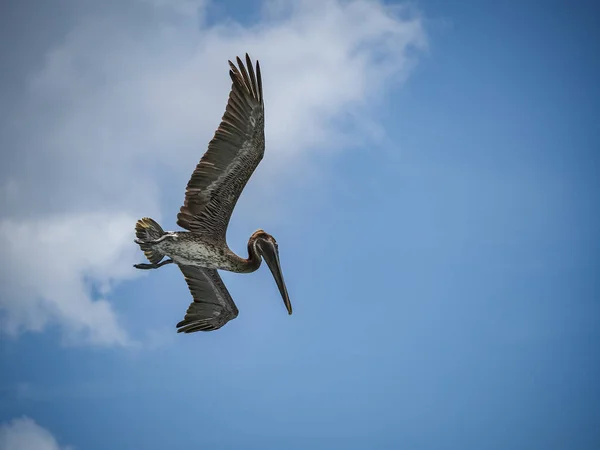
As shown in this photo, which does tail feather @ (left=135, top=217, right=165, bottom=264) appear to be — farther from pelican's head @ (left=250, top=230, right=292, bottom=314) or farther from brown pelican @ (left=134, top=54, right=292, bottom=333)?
pelican's head @ (left=250, top=230, right=292, bottom=314)

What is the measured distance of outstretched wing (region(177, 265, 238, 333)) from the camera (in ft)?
40.2

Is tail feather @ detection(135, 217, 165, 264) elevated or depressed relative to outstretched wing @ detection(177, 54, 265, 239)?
depressed

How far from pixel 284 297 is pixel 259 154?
104 inches

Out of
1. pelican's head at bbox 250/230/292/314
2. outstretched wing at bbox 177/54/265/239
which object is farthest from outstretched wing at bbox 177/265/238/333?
outstretched wing at bbox 177/54/265/239

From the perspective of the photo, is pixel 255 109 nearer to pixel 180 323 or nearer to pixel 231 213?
pixel 231 213

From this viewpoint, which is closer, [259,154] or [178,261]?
[259,154]

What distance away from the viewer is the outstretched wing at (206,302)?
482 inches

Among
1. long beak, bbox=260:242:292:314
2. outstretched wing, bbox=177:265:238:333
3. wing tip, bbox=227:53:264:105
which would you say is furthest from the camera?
outstretched wing, bbox=177:265:238:333

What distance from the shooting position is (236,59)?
9.75m

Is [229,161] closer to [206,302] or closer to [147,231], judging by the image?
[147,231]

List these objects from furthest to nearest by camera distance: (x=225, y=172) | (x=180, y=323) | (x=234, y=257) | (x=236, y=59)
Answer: (x=180, y=323) → (x=234, y=257) → (x=225, y=172) → (x=236, y=59)

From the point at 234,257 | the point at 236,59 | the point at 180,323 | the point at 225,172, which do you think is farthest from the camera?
the point at 180,323

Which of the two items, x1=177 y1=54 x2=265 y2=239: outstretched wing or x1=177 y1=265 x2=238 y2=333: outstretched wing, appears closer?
x1=177 y1=54 x2=265 y2=239: outstretched wing

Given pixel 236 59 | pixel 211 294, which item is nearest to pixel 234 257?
pixel 211 294
